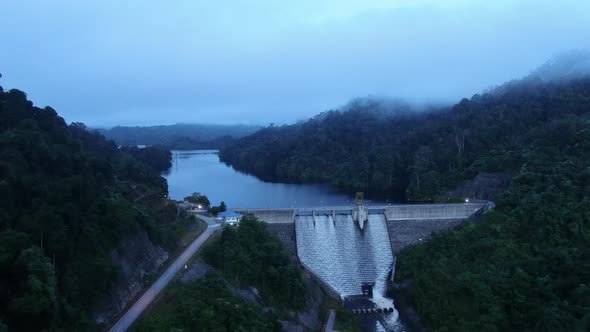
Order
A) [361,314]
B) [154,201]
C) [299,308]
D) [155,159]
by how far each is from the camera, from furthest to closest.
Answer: [155,159]
[154,201]
[361,314]
[299,308]

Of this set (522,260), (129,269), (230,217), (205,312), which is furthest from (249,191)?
(205,312)

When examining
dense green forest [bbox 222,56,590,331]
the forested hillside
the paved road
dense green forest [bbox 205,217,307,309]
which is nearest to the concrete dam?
dense green forest [bbox 222,56,590,331]

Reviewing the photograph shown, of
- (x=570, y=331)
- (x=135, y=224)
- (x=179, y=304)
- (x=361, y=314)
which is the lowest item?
(x=361, y=314)

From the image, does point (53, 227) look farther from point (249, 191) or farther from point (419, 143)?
point (419, 143)

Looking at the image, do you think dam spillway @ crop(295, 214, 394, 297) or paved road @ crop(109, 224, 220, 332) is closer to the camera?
paved road @ crop(109, 224, 220, 332)

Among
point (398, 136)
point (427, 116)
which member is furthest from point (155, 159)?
point (427, 116)

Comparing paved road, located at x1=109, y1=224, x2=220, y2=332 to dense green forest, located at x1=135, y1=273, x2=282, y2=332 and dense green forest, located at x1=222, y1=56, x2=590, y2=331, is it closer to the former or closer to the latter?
dense green forest, located at x1=135, y1=273, x2=282, y2=332

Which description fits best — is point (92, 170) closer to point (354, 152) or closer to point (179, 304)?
point (179, 304)
